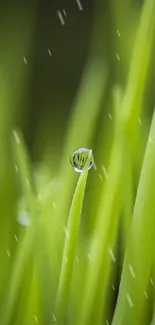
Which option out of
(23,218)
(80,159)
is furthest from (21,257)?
(80,159)

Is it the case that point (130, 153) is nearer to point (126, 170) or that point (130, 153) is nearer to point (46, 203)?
point (126, 170)

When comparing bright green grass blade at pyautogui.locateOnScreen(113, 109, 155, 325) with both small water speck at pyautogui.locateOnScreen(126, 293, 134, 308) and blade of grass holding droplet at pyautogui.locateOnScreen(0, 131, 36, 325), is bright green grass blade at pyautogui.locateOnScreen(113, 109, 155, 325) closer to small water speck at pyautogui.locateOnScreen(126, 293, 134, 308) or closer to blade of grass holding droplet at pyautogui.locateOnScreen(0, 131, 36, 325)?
small water speck at pyautogui.locateOnScreen(126, 293, 134, 308)

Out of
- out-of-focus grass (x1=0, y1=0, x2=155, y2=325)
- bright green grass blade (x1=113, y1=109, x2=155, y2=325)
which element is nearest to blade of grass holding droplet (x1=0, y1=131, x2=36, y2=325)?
out-of-focus grass (x1=0, y1=0, x2=155, y2=325)

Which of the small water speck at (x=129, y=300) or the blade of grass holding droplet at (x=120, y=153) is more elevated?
the blade of grass holding droplet at (x=120, y=153)

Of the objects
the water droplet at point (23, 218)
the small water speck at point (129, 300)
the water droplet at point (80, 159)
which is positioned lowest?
the small water speck at point (129, 300)

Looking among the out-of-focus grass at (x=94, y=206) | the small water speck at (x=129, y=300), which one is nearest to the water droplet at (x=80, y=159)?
the out-of-focus grass at (x=94, y=206)

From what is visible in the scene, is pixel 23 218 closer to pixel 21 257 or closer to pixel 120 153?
pixel 21 257

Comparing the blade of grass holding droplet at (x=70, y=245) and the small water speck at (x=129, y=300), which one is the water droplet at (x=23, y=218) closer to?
the blade of grass holding droplet at (x=70, y=245)

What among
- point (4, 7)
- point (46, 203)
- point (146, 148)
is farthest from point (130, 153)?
point (4, 7)
